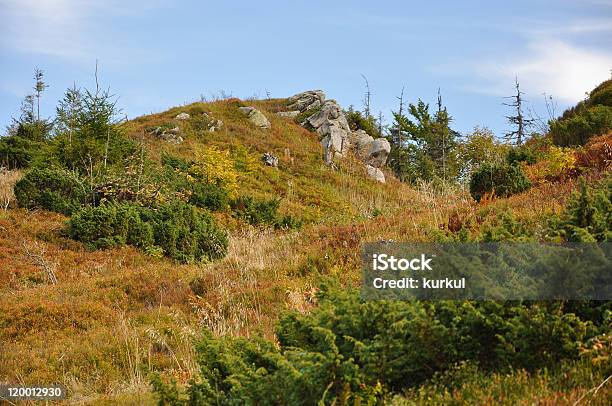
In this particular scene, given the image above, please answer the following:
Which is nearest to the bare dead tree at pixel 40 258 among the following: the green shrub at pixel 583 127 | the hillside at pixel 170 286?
the hillside at pixel 170 286

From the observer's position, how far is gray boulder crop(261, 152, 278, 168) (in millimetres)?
30594

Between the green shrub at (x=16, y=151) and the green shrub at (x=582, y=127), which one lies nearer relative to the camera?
the green shrub at (x=582, y=127)

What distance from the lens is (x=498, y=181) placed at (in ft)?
42.2

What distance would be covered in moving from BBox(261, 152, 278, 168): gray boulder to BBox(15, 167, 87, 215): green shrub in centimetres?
1325

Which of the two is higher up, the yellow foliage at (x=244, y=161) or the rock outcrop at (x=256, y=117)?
the rock outcrop at (x=256, y=117)

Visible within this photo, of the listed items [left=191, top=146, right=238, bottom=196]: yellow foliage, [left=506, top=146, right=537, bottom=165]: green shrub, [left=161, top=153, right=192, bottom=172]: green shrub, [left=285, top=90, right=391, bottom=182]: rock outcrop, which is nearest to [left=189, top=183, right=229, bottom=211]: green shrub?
[left=191, top=146, right=238, bottom=196]: yellow foliage

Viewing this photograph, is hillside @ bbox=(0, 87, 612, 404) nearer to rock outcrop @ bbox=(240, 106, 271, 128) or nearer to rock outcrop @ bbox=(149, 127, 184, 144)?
rock outcrop @ bbox=(149, 127, 184, 144)

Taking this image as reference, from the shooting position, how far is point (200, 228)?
50.8ft

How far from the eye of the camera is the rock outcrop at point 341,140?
113 ft

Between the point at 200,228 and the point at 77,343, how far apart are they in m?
7.19

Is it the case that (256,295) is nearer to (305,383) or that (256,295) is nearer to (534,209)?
(534,209)

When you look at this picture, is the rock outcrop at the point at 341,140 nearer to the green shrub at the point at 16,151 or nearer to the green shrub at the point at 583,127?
the green shrub at the point at 583,127

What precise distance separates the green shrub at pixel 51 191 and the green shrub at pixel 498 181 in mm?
11885

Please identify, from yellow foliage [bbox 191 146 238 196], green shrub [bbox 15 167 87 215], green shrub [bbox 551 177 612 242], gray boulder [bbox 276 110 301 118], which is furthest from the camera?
gray boulder [bbox 276 110 301 118]
